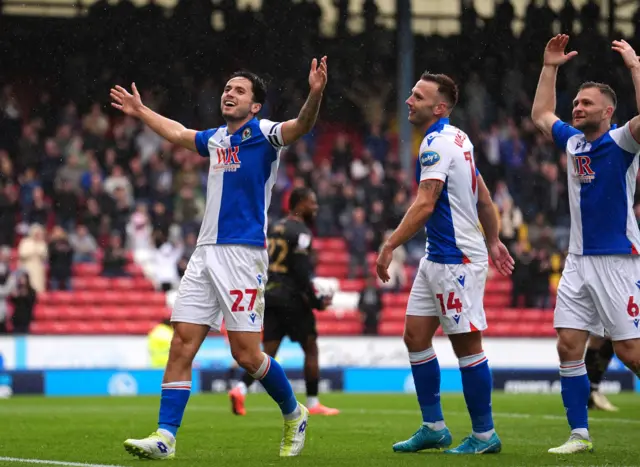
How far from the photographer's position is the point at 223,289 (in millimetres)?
7941

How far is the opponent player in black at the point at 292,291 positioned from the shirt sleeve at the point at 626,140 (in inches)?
201

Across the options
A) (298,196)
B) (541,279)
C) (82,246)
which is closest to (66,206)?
(82,246)

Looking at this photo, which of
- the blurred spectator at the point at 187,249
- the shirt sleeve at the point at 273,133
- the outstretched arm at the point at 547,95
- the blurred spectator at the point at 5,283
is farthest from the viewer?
the blurred spectator at the point at 187,249

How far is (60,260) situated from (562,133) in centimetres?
1491

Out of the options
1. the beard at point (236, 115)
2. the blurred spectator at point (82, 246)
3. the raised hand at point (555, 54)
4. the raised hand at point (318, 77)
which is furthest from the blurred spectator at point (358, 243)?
the raised hand at point (318, 77)

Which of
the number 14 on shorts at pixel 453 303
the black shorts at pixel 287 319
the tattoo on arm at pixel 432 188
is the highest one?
the tattoo on arm at pixel 432 188

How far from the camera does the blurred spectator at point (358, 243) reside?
938 inches

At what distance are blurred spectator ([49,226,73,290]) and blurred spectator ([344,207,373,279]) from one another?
5.30 meters

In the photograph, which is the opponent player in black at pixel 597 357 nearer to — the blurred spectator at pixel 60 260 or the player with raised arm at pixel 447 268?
the player with raised arm at pixel 447 268

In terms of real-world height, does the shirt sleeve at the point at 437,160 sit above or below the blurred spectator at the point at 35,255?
above

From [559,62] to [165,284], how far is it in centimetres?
1476

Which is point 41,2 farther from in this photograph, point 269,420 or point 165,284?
point 269,420

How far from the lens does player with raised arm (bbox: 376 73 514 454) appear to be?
816cm

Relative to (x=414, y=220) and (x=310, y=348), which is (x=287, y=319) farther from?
(x=414, y=220)
